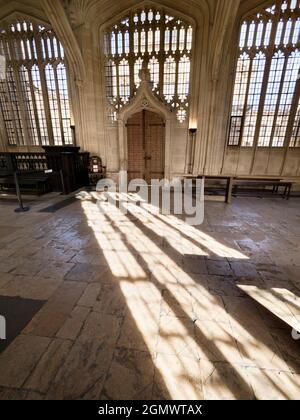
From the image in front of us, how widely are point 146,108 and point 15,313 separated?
827 cm

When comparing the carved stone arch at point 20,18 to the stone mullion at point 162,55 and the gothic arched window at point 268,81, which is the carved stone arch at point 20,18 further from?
the gothic arched window at point 268,81

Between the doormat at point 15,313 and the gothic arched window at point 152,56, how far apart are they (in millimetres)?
8136

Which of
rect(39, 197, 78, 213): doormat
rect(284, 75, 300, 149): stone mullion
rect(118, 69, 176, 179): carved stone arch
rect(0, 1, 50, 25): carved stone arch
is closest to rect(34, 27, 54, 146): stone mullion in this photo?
rect(0, 1, 50, 25): carved stone arch

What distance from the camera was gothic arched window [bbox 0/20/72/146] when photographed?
8523 millimetres

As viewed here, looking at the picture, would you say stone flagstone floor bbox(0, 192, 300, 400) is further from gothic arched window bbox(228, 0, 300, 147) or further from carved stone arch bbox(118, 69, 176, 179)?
gothic arched window bbox(228, 0, 300, 147)

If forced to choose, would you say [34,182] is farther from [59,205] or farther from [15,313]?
[15,313]

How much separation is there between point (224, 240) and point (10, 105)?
1157 cm

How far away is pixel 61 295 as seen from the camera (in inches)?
87.0

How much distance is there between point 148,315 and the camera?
197 centimetres

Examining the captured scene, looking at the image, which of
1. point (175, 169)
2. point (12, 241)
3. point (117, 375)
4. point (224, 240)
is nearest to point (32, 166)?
point (12, 241)

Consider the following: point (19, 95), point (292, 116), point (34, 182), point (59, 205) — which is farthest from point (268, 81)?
point (19, 95)

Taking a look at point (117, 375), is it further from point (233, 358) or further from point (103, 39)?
point (103, 39)
